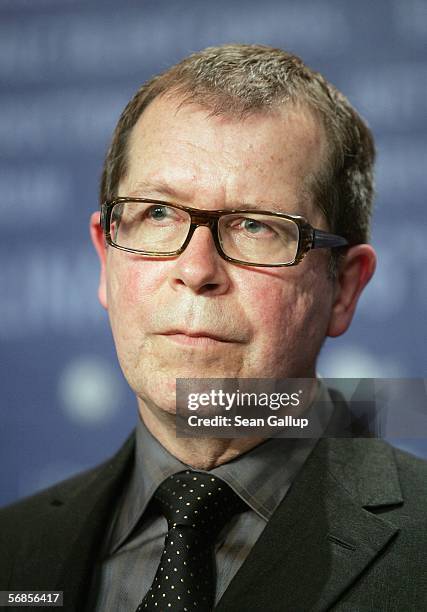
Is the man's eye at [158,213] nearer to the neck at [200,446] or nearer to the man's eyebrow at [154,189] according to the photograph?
the man's eyebrow at [154,189]

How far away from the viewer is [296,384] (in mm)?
1717

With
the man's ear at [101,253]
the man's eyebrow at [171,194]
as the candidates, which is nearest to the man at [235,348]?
the man's eyebrow at [171,194]

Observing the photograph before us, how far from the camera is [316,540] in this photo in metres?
1.52

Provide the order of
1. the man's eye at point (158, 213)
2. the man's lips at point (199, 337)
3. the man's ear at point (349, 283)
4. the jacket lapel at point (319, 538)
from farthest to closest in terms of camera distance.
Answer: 1. the man's ear at point (349, 283)
2. the man's eye at point (158, 213)
3. the man's lips at point (199, 337)
4. the jacket lapel at point (319, 538)

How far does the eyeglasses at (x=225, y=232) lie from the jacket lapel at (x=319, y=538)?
424 mm

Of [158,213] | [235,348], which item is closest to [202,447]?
[235,348]

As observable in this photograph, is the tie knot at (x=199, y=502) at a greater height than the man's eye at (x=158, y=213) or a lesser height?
lesser

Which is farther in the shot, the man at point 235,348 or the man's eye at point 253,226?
the man's eye at point 253,226

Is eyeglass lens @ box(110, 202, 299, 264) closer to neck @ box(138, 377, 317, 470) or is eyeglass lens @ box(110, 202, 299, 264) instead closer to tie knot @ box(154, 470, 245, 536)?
neck @ box(138, 377, 317, 470)

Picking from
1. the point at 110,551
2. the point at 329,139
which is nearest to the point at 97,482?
the point at 110,551

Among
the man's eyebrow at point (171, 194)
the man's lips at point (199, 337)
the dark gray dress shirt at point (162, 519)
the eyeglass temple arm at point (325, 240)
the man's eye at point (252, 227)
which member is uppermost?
the man's eyebrow at point (171, 194)

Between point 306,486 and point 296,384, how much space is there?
21 cm

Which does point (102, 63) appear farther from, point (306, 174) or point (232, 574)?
point (232, 574)

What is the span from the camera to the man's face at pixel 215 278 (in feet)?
5.10
